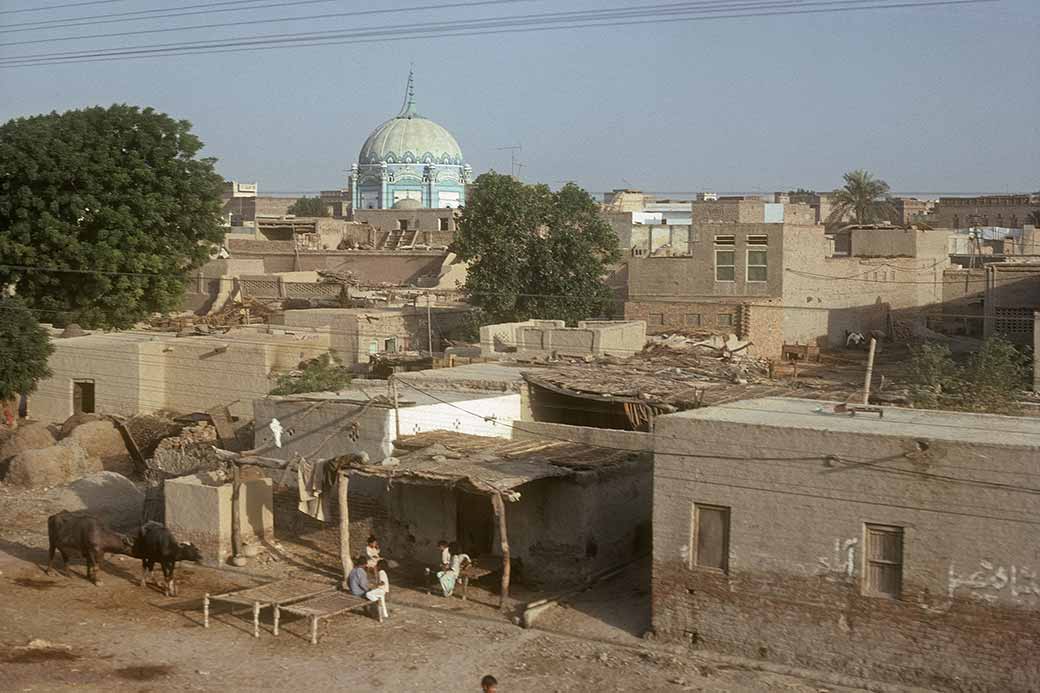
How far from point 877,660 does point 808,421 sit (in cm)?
264

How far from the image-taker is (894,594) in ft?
43.0

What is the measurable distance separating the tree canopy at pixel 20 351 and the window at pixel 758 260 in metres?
17.2

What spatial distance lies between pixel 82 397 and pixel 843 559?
19.4 meters

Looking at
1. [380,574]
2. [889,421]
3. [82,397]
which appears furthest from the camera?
[82,397]

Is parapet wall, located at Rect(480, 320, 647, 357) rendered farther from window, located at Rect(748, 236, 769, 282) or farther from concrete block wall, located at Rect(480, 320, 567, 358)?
window, located at Rect(748, 236, 769, 282)

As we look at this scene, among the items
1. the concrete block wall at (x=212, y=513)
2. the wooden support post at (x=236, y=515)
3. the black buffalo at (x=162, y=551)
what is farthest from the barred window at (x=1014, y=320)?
the black buffalo at (x=162, y=551)

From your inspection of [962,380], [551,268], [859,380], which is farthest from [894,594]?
[551,268]

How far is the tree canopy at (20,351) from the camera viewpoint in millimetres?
26516

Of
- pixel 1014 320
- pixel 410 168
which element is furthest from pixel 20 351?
pixel 410 168

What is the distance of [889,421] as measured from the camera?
14.3 m

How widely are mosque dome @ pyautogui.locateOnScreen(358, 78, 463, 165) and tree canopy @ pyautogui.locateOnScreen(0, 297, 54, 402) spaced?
231 ft

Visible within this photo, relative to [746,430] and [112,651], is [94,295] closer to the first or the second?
[112,651]

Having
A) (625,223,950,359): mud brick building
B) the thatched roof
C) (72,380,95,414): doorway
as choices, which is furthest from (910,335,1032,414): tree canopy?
(72,380,95,414): doorway

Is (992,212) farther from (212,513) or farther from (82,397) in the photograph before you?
(212,513)
